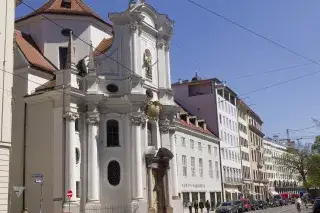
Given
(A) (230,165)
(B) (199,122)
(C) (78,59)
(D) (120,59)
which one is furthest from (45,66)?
(A) (230,165)

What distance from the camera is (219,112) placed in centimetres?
6269

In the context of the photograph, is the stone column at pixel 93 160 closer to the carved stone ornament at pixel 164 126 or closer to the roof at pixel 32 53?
the roof at pixel 32 53

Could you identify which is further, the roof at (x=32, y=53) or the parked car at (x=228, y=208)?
the parked car at (x=228, y=208)

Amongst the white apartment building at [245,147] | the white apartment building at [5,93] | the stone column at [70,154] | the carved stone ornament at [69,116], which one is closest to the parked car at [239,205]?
the stone column at [70,154]

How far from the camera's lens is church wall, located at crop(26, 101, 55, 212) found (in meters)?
32.4

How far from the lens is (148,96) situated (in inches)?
1545

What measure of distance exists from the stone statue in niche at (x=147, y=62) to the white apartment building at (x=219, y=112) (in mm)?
22780

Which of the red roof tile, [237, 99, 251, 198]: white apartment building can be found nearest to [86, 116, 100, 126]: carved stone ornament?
the red roof tile

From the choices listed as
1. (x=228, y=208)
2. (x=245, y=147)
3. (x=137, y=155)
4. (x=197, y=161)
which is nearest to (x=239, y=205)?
(x=228, y=208)

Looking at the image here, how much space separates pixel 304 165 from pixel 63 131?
48.8 meters

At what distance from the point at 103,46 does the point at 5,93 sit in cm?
2073

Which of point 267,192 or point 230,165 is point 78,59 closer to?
point 230,165

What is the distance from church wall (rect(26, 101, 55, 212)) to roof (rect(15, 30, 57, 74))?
3.54 meters

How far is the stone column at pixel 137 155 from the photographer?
116 ft
